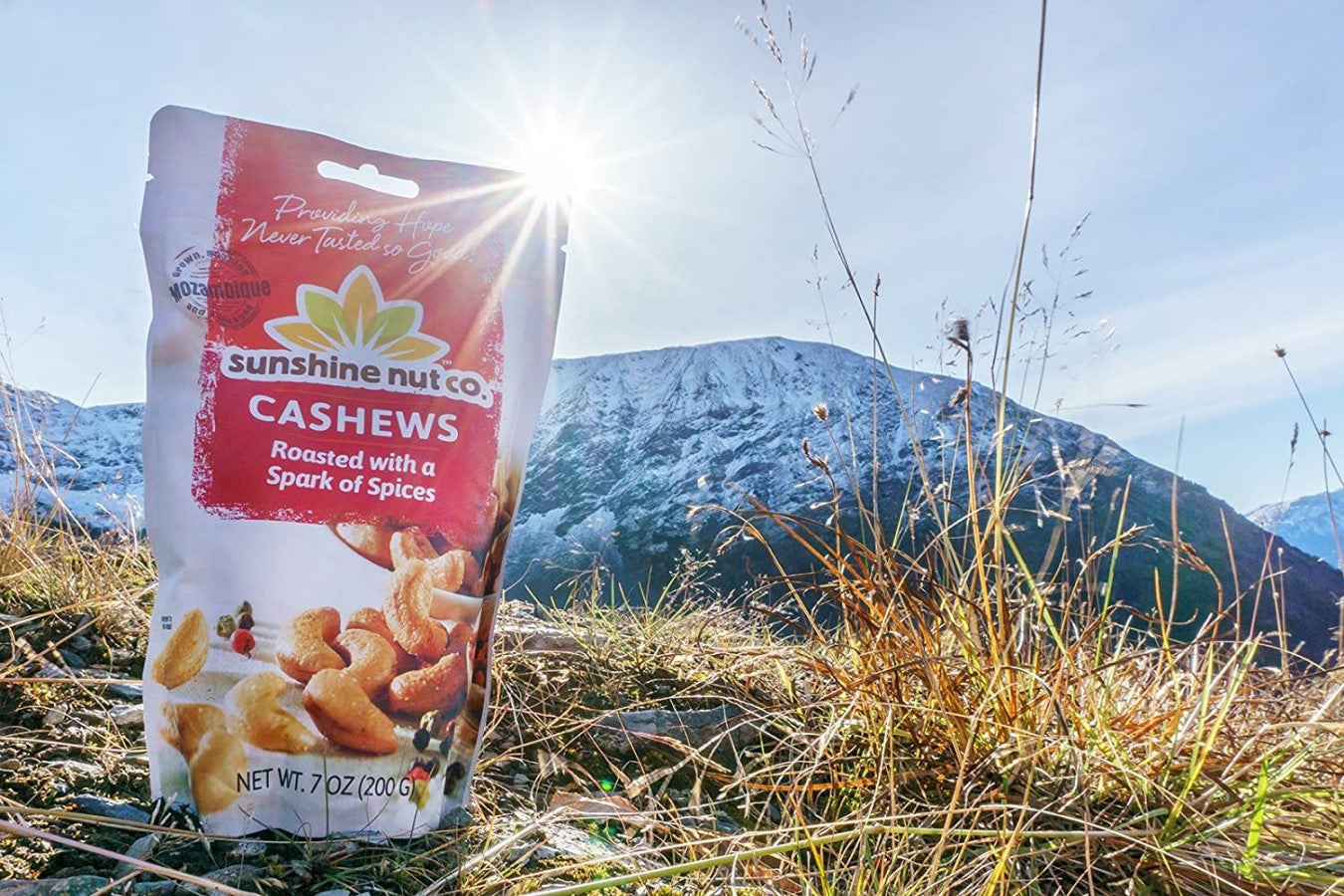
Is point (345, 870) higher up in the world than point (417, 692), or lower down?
lower down

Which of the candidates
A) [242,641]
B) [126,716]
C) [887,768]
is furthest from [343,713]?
[887,768]

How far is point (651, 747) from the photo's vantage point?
1.37m

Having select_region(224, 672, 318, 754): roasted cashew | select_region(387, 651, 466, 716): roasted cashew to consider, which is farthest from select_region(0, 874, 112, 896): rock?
select_region(387, 651, 466, 716): roasted cashew

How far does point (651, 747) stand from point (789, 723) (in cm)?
25

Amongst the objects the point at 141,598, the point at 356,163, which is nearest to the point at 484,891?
the point at 356,163

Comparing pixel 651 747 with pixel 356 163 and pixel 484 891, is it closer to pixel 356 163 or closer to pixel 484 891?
pixel 484 891

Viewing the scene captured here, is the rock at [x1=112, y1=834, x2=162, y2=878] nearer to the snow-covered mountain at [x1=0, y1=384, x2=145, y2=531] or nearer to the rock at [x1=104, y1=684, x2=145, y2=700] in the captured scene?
the rock at [x1=104, y1=684, x2=145, y2=700]

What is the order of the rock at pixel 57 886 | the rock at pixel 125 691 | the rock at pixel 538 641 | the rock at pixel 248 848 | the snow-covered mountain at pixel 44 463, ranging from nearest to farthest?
the rock at pixel 57 886 < the rock at pixel 248 848 < the rock at pixel 125 691 < the rock at pixel 538 641 < the snow-covered mountain at pixel 44 463

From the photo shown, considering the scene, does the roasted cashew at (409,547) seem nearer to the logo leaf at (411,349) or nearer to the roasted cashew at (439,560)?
the roasted cashew at (439,560)

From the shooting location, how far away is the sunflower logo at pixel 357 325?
1229mm

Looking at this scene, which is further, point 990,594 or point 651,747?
Result: point 651,747

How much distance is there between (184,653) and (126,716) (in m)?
0.25

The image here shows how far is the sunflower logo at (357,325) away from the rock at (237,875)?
712 mm

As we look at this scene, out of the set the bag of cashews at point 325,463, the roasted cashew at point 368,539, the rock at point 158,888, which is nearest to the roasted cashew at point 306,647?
the bag of cashews at point 325,463
